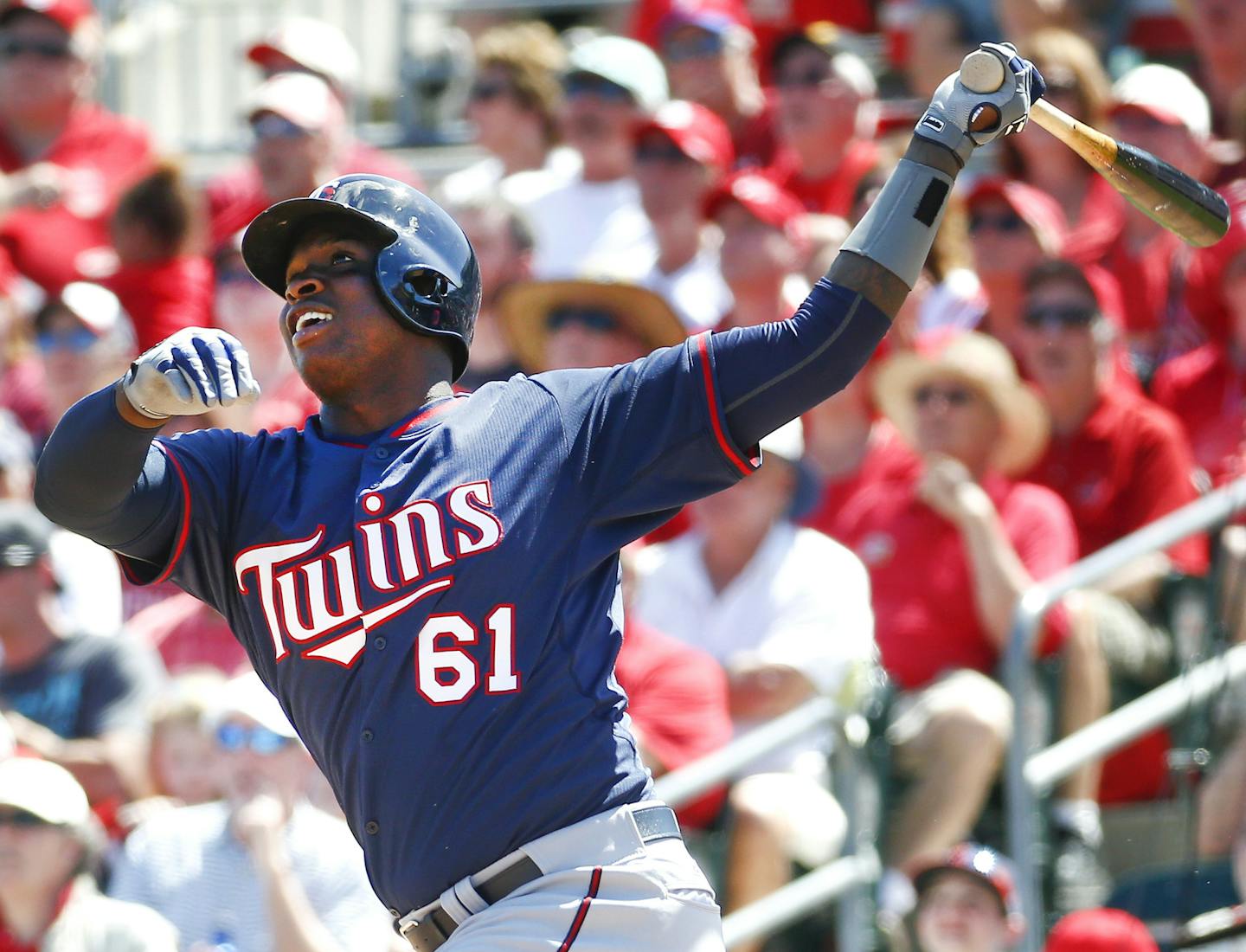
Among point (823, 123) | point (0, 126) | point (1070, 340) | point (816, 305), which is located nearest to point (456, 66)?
point (0, 126)

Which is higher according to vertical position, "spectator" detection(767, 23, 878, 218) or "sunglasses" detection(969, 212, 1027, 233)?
"spectator" detection(767, 23, 878, 218)

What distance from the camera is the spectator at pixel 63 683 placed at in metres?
6.19

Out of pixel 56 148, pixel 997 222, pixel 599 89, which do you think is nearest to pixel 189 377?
pixel 997 222

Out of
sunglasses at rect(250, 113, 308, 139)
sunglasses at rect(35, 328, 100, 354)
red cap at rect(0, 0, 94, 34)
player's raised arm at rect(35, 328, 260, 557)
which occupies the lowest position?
player's raised arm at rect(35, 328, 260, 557)

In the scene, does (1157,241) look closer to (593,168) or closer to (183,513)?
(593,168)

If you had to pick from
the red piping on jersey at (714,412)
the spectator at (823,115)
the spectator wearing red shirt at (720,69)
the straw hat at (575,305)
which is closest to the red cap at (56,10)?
the spectator wearing red shirt at (720,69)

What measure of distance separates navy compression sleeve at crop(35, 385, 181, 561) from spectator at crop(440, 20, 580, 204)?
18.7 ft

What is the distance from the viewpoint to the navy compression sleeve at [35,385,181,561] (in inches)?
118

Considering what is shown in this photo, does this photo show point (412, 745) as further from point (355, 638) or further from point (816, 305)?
point (816, 305)

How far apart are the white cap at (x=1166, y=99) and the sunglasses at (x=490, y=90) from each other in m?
2.84

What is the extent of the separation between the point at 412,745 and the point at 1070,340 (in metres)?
3.82

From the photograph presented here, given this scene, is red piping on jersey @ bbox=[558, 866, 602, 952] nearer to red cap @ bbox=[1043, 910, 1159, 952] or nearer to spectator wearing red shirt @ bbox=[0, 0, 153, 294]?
red cap @ bbox=[1043, 910, 1159, 952]

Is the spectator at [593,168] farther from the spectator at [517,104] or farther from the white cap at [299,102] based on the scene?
the white cap at [299,102]

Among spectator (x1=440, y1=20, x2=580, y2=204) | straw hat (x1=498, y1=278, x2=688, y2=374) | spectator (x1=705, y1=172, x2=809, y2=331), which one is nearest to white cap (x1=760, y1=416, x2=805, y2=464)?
straw hat (x1=498, y1=278, x2=688, y2=374)
